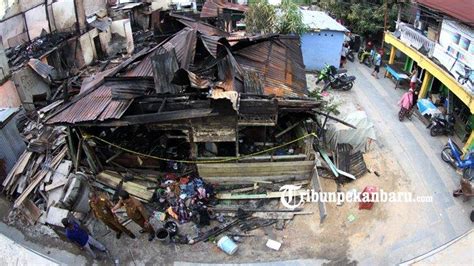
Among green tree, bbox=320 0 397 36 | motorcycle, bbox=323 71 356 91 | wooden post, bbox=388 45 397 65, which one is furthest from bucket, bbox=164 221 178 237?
green tree, bbox=320 0 397 36

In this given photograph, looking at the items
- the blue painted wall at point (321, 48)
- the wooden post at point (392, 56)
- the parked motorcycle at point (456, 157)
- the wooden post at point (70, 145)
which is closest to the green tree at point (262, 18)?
the blue painted wall at point (321, 48)

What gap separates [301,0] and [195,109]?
24.0m

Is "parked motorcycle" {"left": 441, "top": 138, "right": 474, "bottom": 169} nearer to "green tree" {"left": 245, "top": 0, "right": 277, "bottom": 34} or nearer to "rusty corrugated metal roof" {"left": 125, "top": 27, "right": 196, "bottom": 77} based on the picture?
"rusty corrugated metal roof" {"left": 125, "top": 27, "right": 196, "bottom": 77}

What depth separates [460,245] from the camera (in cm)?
921

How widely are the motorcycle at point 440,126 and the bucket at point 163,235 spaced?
1285 centimetres

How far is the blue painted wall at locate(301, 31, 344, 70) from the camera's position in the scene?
2222cm

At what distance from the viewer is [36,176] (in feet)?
44.6

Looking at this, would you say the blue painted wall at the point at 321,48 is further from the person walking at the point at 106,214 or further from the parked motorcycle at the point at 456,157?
the person walking at the point at 106,214

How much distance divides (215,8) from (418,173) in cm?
1772

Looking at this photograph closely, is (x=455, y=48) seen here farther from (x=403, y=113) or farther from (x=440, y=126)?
(x=403, y=113)

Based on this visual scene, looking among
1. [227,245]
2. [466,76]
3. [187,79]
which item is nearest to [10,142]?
[187,79]

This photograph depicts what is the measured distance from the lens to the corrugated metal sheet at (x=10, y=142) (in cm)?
1347

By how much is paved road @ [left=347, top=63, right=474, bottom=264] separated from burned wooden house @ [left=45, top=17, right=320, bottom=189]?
13.5 feet

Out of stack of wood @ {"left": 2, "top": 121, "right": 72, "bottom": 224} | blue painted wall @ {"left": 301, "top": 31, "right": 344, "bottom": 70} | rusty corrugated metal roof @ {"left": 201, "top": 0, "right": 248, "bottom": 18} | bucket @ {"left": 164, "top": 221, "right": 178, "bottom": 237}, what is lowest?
bucket @ {"left": 164, "top": 221, "right": 178, "bottom": 237}
